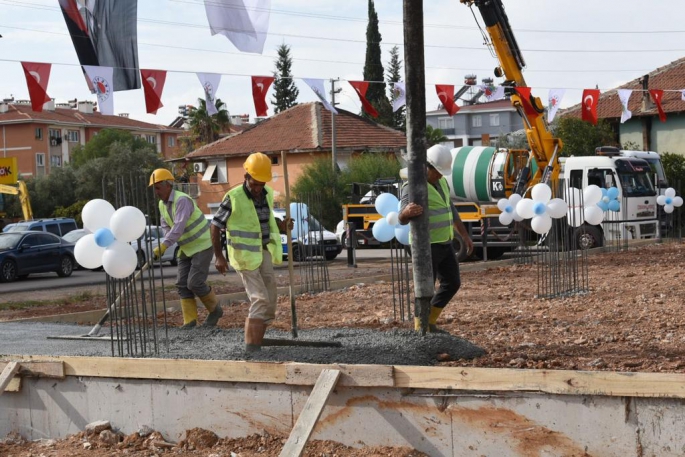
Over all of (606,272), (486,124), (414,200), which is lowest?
(606,272)

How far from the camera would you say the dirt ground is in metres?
7.16

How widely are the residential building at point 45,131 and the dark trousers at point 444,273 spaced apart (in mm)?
74666

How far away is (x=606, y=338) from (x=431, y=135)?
6090 cm

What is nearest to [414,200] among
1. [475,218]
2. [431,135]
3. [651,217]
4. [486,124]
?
[475,218]

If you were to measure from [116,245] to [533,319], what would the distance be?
190 inches

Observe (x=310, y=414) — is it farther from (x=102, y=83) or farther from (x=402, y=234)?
(x=102, y=83)

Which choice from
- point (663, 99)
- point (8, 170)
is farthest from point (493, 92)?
point (8, 170)

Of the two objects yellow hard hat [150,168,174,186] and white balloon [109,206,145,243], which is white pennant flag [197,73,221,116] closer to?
yellow hard hat [150,168,174,186]

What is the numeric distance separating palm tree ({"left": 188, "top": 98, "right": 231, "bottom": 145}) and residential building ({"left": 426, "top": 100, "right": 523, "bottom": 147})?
40.5m

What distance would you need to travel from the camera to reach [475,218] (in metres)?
24.9

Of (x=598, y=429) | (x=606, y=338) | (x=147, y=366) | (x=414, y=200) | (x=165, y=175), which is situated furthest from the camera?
(x=165, y=175)

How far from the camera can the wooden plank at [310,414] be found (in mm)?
5797

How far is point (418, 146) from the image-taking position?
25.3 ft

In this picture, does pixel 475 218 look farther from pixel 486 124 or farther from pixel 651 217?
pixel 486 124
